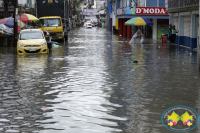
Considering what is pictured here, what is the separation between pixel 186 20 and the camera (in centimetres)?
3322

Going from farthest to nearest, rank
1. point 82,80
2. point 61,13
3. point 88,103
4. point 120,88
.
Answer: point 61,13, point 82,80, point 120,88, point 88,103

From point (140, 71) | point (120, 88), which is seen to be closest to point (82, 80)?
point (120, 88)

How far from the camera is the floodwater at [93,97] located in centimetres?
750

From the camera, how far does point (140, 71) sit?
51.5 feet

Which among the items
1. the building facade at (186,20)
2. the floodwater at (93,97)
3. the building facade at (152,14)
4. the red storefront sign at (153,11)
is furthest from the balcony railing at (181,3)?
the floodwater at (93,97)

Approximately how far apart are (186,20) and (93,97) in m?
24.3

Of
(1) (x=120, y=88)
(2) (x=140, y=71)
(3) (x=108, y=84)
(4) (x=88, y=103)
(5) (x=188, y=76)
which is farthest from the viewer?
(2) (x=140, y=71)

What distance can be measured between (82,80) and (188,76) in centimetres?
355

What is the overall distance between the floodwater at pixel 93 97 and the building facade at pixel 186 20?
13140 millimetres

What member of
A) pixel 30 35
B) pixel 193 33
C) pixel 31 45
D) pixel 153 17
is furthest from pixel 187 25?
pixel 153 17

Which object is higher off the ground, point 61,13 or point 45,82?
point 61,13

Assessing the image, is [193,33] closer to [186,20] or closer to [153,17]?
[186,20]

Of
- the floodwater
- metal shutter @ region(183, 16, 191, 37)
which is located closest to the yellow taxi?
the floodwater

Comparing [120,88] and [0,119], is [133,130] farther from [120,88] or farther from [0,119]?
[120,88]
